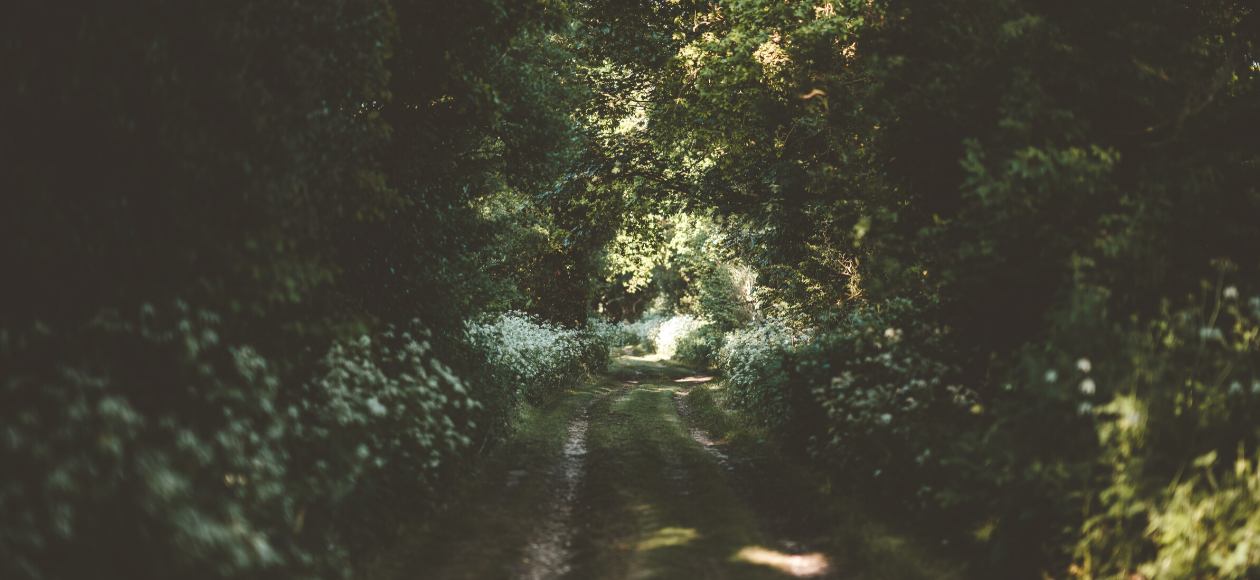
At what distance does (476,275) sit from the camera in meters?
11.8

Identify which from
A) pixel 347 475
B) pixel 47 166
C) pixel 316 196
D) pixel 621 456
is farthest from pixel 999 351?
pixel 47 166

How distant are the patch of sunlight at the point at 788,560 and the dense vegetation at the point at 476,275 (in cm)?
145

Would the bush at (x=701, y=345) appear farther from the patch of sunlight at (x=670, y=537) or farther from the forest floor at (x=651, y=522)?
the patch of sunlight at (x=670, y=537)

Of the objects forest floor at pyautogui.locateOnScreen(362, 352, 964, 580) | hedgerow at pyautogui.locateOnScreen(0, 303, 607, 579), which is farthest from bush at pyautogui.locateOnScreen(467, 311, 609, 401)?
hedgerow at pyautogui.locateOnScreen(0, 303, 607, 579)

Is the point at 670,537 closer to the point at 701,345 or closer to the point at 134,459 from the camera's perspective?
the point at 134,459

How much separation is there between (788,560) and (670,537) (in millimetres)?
1357

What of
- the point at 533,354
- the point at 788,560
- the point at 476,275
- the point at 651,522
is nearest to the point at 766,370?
the point at 476,275

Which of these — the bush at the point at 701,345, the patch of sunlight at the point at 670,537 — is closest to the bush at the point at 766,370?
the patch of sunlight at the point at 670,537

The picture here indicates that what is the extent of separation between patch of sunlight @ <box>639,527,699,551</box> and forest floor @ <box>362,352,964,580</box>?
0.07ft

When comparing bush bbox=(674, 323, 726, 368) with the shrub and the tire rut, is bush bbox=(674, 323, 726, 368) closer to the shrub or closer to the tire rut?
the tire rut

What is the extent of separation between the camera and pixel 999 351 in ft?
27.5

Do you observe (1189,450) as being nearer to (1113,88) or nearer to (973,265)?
(973,265)

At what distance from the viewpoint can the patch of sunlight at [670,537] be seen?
7.42m

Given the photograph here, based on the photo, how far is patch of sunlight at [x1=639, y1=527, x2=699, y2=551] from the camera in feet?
24.3
